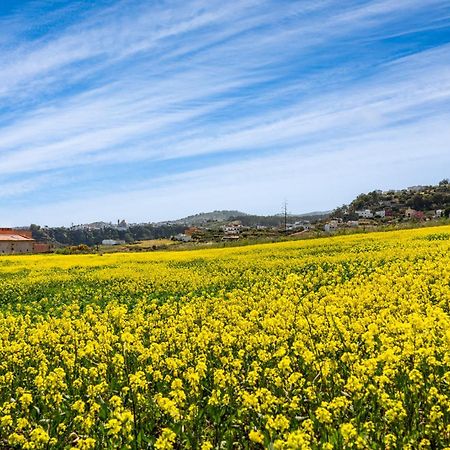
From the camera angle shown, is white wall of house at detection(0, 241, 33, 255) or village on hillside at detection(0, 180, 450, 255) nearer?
white wall of house at detection(0, 241, 33, 255)

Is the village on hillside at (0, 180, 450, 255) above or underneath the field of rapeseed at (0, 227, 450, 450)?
above

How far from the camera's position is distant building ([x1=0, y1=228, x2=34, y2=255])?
90500 mm

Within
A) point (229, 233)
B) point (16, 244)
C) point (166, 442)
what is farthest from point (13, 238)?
point (166, 442)

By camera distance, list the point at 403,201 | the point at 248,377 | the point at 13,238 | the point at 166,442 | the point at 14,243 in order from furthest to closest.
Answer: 1. the point at 403,201
2. the point at 13,238
3. the point at 14,243
4. the point at 248,377
5. the point at 166,442

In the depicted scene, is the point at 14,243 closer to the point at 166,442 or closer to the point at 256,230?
the point at 256,230

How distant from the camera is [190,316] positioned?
33.6ft

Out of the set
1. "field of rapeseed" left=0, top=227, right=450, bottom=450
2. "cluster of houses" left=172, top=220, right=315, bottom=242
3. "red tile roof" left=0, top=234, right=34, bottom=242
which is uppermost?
"red tile roof" left=0, top=234, right=34, bottom=242

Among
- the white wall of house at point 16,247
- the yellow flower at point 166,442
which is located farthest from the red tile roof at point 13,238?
the yellow flower at point 166,442

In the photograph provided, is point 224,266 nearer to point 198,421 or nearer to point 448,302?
point 448,302

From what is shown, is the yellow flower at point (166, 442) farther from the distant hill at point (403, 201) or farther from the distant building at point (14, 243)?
the distant hill at point (403, 201)

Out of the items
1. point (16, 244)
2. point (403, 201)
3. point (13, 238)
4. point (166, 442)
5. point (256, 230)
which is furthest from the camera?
point (403, 201)

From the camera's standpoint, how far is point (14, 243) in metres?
92.2

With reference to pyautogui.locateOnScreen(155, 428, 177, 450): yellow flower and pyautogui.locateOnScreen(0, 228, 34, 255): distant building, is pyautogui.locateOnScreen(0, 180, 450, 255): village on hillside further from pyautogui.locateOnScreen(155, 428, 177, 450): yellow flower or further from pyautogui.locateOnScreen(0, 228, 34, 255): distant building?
pyautogui.locateOnScreen(155, 428, 177, 450): yellow flower

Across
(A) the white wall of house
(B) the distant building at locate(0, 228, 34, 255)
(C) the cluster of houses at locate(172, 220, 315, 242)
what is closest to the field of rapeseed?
(C) the cluster of houses at locate(172, 220, 315, 242)
